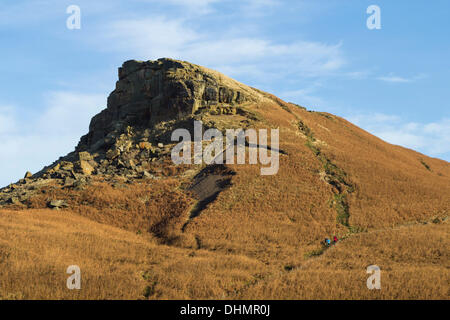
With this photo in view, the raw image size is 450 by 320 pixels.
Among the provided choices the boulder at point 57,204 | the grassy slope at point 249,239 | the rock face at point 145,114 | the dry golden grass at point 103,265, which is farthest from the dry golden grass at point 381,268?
the rock face at point 145,114

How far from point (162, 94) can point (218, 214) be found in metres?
34.3

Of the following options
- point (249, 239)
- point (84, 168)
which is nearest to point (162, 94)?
point (84, 168)

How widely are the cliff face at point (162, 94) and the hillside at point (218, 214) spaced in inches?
9.9

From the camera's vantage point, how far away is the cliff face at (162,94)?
2429 inches

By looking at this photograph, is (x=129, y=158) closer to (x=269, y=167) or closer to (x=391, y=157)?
(x=269, y=167)

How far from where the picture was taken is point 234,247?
29203 mm

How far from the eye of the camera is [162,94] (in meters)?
63.7

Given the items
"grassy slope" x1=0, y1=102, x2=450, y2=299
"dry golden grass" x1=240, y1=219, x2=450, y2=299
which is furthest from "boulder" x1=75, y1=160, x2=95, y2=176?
"dry golden grass" x1=240, y1=219, x2=450, y2=299

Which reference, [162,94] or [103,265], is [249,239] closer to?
[103,265]

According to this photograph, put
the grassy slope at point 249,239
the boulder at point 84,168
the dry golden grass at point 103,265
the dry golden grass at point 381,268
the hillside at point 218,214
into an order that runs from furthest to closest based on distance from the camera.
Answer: the boulder at point 84,168, the hillside at point 218,214, the grassy slope at point 249,239, the dry golden grass at point 103,265, the dry golden grass at point 381,268

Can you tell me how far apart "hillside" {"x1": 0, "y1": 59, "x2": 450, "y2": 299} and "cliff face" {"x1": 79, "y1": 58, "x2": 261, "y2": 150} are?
0.25 meters

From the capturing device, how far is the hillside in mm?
21141

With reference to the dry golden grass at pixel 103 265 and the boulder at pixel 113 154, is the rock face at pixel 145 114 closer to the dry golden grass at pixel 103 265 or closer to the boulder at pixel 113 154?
the boulder at pixel 113 154
